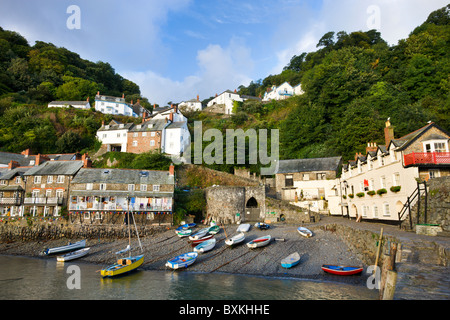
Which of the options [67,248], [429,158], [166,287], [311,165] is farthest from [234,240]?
[311,165]

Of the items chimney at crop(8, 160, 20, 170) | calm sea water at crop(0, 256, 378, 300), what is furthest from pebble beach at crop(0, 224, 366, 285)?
chimney at crop(8, 160, 20, 170)

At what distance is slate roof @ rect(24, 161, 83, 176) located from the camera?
1368 inches

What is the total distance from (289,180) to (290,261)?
19578mm

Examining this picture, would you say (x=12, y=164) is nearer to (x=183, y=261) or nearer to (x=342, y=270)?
(x=183, y=261)

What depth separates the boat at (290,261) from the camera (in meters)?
18.8

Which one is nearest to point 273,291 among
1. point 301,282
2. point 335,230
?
point 301,282

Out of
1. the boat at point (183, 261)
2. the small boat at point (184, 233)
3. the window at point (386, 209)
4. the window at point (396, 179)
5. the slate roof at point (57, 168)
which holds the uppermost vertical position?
the slate roof at point (57, 168)

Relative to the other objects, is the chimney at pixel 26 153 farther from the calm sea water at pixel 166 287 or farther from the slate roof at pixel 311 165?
the slate roof at pixel 311 165

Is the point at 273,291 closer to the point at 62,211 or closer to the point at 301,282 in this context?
the point at 301,282

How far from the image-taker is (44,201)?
32938 millimetres

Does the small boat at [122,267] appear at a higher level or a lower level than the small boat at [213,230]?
lower

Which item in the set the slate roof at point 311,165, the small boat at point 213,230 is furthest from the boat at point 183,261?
the slate roof at point 311,165

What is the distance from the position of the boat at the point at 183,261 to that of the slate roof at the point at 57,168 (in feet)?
70.7

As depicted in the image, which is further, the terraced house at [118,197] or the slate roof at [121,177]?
the slate roof at [121,177]
